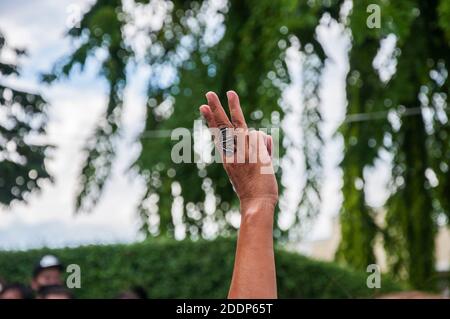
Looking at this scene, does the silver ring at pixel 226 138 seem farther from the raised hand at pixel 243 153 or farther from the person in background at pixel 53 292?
the person in background at pixel 53 292

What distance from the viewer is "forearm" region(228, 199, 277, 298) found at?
1.44m

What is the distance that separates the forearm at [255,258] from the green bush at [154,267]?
726cm

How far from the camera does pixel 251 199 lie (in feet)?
5.33

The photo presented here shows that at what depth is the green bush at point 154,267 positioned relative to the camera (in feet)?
28.8

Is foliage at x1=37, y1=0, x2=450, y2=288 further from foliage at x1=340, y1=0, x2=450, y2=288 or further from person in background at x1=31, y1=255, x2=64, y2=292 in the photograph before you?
person in background at x1=31, y1=255, x2=64, y2=292

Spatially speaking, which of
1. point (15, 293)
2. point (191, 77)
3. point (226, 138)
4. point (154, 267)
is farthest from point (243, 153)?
point (191, 77)

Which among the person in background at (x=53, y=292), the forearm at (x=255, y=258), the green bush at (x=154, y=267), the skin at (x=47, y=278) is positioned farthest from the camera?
the green bush at (x=154, y=267)

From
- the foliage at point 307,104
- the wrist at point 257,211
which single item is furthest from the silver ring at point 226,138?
the foliage at point 307,104

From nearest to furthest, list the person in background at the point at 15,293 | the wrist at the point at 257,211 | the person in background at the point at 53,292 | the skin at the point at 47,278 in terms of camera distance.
Result: the wrist at the point at 257,211, the person in background at the point at 53,292, the person in background at the point at 15,293, the skin at the point at 47,278

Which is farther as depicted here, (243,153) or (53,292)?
(53,292)

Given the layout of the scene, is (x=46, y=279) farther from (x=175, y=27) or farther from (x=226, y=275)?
(x=175, y=27)

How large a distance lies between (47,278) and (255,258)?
14.6 ft

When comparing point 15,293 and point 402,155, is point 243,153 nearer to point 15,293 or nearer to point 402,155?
point 15,293
